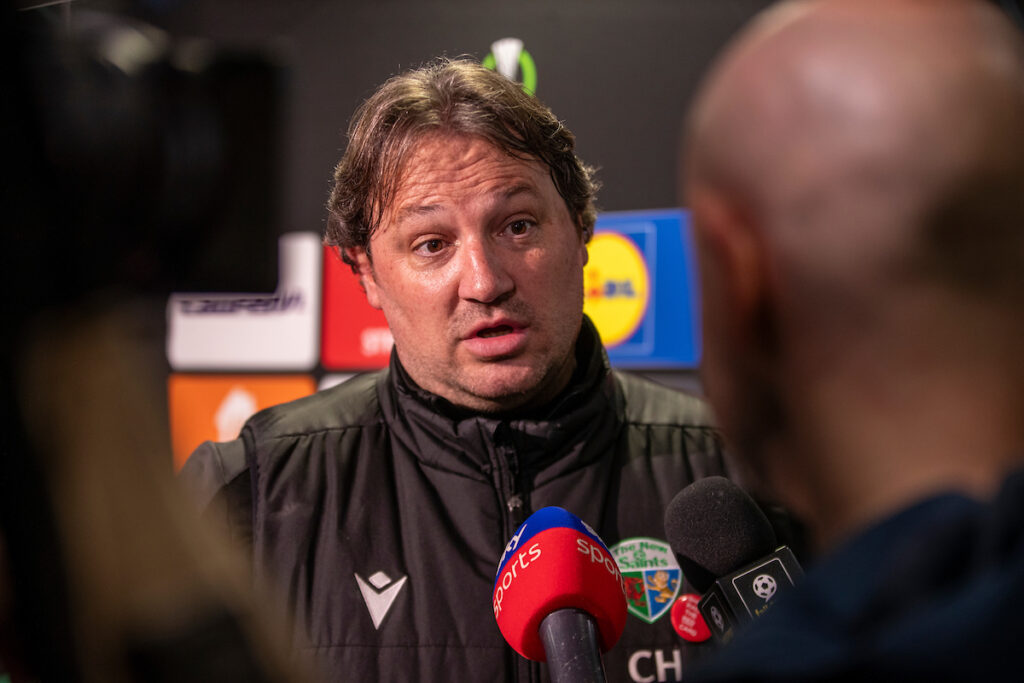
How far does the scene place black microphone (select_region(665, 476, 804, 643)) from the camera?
2.66 feet

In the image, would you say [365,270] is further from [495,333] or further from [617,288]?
[617,288]

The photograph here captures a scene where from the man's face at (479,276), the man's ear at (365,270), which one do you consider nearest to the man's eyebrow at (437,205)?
the man's face at (479,276)

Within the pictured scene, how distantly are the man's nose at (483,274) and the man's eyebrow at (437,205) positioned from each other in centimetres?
7

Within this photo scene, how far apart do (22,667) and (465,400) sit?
2.81 feet

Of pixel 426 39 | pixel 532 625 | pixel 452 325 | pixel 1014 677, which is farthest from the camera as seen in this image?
pixel 426 39

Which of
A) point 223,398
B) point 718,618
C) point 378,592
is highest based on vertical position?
point 718,618

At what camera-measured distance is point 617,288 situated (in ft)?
6.80

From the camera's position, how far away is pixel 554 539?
81 centimetres

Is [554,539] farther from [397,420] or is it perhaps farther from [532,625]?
[397,420]

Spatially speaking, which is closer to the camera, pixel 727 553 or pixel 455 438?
pixel 727 553

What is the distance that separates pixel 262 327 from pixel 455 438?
4.70ft

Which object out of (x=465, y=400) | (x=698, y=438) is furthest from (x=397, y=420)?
(x=698, y=438)

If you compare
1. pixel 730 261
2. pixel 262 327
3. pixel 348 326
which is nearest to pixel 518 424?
pixel 730 261

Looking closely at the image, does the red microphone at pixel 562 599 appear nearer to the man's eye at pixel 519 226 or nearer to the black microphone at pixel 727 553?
the black microphone at pixel 727 553
